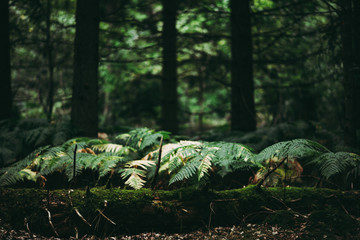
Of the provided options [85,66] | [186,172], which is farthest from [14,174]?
[85,66]

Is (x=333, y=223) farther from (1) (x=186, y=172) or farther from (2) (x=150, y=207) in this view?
(2) (x=150, y=207)

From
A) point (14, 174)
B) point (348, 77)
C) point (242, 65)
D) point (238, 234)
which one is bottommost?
point (238, 234)

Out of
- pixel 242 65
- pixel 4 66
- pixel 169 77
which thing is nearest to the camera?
pixel 4 66

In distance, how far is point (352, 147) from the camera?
382 cm

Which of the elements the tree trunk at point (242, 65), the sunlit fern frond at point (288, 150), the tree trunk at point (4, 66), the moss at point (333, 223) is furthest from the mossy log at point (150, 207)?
the tree trunk at point (4, 66)

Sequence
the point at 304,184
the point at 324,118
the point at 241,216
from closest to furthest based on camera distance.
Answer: the point at 241,216 < the point at 304,184 < the point at 324,118

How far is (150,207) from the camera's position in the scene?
2629mm

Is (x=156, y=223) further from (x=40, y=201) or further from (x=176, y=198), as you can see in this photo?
(x=40, y=201)

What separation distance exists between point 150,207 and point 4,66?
237 inches

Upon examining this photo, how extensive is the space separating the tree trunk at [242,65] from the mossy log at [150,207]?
3960 millimetres

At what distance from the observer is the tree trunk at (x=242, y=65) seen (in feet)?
21.7

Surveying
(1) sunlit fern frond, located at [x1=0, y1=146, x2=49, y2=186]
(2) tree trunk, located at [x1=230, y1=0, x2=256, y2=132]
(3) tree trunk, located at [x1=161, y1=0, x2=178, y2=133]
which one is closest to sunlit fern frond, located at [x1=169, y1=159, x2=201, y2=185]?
(1) sunlit fern frond, located at [x1=0, y1=146, x2=49, y2=186]

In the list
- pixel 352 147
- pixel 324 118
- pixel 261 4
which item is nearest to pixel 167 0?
pixel 261 4

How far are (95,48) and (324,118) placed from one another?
10047 millimetres
